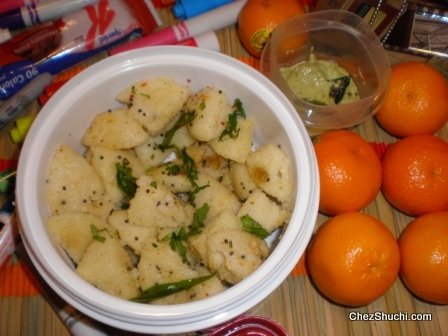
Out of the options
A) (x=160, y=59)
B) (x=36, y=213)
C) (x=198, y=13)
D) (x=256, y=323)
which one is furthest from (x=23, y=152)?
(x=198, y=13)

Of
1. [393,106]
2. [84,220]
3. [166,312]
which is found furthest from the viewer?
[393,106]

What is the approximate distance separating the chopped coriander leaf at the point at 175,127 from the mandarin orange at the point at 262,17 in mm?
321

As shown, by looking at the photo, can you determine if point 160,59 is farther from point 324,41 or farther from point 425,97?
point 425,97

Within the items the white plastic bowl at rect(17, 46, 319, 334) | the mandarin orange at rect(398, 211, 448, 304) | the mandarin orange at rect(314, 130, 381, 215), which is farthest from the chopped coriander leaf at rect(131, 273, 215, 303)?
the mandarin orange at rect(398, 211, 448, 304)

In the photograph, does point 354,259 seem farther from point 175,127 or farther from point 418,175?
point 175,127

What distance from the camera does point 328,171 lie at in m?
0.90

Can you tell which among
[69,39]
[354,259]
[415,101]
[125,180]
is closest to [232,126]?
[125,180]

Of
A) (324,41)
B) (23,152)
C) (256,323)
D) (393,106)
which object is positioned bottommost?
(256,323)

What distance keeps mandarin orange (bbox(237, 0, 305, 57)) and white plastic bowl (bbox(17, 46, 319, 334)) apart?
10.2 inches

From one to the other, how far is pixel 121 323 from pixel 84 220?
0.18 m

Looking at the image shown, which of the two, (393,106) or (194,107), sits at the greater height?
(194,107)

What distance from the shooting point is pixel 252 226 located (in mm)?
799

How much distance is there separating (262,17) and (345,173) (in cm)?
41

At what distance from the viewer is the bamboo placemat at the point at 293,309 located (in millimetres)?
921
